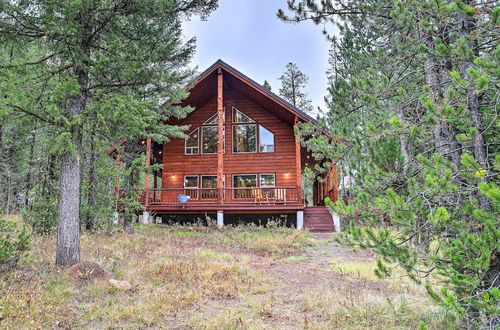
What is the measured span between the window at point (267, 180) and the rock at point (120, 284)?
12437 millimetres

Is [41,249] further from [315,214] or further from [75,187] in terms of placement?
[315,214]

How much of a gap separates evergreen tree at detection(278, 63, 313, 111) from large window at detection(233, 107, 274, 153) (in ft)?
54.5

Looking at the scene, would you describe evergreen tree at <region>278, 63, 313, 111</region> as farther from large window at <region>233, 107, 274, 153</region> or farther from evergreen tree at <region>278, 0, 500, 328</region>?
evergreen tree at <region>278, 0, 500, 328</region>

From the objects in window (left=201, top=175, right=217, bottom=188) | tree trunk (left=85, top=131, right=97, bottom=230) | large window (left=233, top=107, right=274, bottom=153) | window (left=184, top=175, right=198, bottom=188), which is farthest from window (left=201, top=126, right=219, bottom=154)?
tree trunk (left=85, top=131, right=97, bottom=230)

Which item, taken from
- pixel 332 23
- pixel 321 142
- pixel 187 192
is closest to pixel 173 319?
pixel 321 142

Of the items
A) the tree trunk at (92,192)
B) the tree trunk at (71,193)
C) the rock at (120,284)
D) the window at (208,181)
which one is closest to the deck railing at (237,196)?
the window at (208,181)

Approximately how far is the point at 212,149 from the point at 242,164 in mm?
2159

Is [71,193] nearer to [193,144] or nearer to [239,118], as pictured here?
[193,144]

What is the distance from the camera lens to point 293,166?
1725cm

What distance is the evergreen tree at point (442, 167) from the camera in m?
2.43

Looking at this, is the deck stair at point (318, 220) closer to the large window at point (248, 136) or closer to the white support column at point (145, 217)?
the large window at point (248, 136)

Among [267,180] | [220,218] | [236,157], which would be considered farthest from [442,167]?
[236,157]

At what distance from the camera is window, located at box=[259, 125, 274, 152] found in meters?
17.7

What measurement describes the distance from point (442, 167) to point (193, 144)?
651 inches
